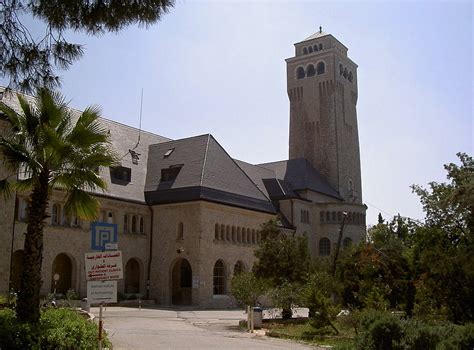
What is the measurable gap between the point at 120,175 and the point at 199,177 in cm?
594

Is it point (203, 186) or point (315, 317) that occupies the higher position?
point (203, 186)

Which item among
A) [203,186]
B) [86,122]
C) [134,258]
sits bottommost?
[134,258]

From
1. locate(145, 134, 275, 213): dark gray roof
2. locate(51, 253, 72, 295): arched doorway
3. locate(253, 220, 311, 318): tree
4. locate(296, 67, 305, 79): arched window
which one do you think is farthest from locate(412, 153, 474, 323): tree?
locate(296, 67, 305, 79): arched window

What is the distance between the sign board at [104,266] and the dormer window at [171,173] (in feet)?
99.8

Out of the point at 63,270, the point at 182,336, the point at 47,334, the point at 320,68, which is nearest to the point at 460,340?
the point at 47,334

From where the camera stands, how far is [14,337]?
11.8 metres

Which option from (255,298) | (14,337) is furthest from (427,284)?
(14,337)

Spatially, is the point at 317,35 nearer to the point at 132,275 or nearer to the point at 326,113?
the point at 326,113

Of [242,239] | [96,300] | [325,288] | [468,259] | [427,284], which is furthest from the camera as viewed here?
[242,239]

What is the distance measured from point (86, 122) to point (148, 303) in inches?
1029

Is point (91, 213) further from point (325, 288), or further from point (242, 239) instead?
point (242, 239)

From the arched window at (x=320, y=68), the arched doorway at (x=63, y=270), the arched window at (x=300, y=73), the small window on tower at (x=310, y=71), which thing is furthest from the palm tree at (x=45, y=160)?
the arched window at (x=300, y=73)

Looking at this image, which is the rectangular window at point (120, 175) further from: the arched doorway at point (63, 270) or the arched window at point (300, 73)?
the arched window at point (300, 73)

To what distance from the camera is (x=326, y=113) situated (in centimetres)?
6569
